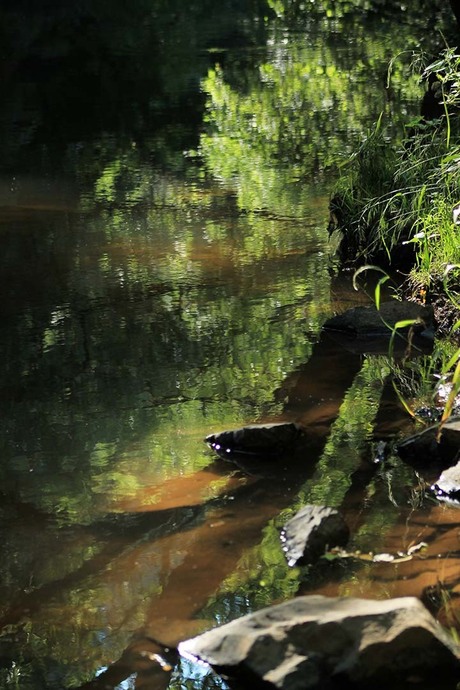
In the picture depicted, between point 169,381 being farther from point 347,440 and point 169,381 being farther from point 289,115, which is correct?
point 289,115

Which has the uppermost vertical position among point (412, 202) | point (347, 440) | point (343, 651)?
point (412, 202)

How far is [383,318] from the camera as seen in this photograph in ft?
17.4

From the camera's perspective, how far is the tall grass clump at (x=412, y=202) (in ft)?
17.5

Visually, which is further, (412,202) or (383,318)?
(412,202)

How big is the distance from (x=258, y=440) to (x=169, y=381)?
35.5 inches

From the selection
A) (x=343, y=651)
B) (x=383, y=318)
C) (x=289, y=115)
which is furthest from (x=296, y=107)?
(x=343, y=651)

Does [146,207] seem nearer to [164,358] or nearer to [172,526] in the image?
[164,358]

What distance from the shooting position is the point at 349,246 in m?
6.37

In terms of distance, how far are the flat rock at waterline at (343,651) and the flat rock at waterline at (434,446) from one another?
4.04 ft

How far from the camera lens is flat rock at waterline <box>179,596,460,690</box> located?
8.69ft

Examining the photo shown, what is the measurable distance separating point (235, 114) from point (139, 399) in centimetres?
654

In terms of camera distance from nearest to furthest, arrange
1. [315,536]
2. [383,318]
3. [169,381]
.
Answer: [315,536] < [169,381] < [383,318]

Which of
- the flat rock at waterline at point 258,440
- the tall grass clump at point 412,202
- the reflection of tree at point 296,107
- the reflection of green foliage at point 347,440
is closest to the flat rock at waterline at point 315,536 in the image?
the reflection of green foliage at point 347,440

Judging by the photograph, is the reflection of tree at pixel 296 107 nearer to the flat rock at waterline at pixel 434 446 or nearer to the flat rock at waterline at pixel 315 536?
the flat rock at waterline at pixel 434 446
